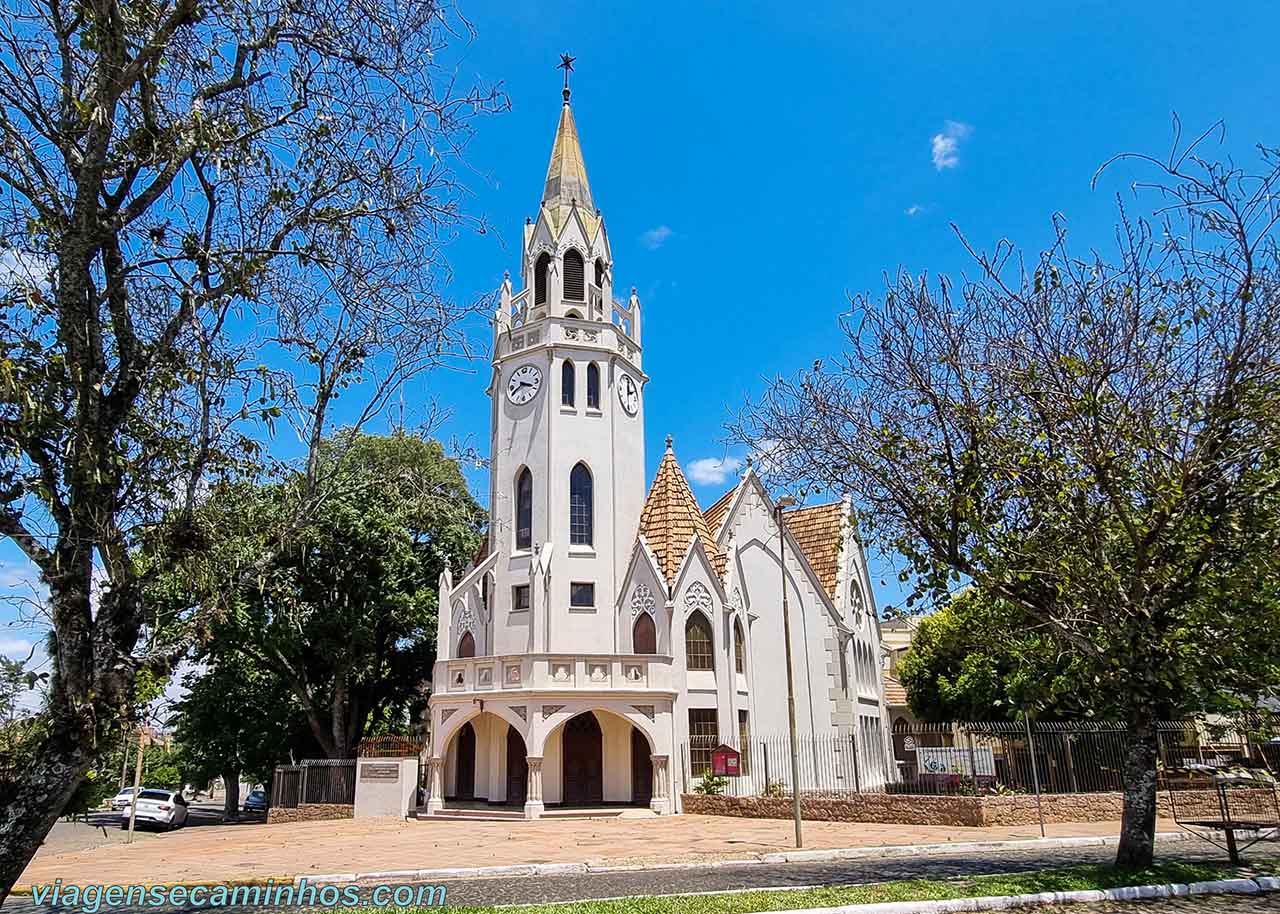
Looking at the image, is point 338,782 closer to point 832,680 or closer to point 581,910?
point 832,680

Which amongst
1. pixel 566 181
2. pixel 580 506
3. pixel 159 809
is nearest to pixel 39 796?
pixel 580 506

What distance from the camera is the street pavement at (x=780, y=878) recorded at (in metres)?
11.2

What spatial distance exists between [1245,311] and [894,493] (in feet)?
16.5

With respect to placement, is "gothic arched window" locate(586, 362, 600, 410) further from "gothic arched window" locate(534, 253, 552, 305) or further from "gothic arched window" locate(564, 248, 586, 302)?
"gothic arched window" locate(534, 253, 552, 305)

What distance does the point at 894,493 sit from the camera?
13.6 m

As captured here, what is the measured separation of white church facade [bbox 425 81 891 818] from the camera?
27891mm

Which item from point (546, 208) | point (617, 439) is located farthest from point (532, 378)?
point (546, 208)

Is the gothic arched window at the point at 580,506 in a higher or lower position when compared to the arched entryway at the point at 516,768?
higher

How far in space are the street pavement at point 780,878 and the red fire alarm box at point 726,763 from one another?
11.5 metres

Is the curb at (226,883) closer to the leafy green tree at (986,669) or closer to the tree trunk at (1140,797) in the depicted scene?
the leafy green tree at (986,669)

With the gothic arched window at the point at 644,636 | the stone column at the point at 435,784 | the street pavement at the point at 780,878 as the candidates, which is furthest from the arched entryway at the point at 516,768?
the street pavement at the point at 780,878

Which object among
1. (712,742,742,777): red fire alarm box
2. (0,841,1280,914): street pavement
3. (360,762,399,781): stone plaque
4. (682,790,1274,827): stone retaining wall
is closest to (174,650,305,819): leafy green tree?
(360,762,399,781): stone plaque

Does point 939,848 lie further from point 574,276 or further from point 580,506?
point 574,276

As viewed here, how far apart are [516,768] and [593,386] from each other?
1326 cm
